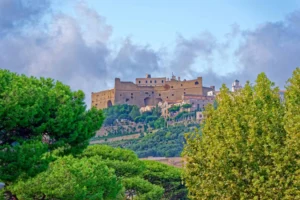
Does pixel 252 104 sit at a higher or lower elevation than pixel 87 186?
higher

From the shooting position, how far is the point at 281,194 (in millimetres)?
20469

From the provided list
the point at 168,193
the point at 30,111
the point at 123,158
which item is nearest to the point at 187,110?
the point at 168,193

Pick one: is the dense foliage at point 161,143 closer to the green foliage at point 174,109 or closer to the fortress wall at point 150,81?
the green foliage at point 174,109

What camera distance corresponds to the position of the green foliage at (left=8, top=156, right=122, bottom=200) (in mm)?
20609

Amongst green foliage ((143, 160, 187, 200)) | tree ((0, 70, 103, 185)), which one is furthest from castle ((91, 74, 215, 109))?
tree ((0, 70, 103, 185))

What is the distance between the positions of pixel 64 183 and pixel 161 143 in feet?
272

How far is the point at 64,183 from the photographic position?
2105cm

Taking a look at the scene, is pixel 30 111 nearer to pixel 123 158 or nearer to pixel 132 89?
pixel 123 158

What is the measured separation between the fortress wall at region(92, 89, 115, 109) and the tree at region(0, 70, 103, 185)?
4839 inches

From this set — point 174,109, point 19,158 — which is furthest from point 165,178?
point 174,109

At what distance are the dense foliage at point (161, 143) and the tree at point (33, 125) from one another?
7563 centimetres

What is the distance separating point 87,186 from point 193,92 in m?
116

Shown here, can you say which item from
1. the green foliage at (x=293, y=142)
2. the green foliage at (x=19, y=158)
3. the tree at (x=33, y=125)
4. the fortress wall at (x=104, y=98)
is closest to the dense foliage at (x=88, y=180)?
the tree at (x=33, y=125)

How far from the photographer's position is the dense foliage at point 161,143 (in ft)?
322
